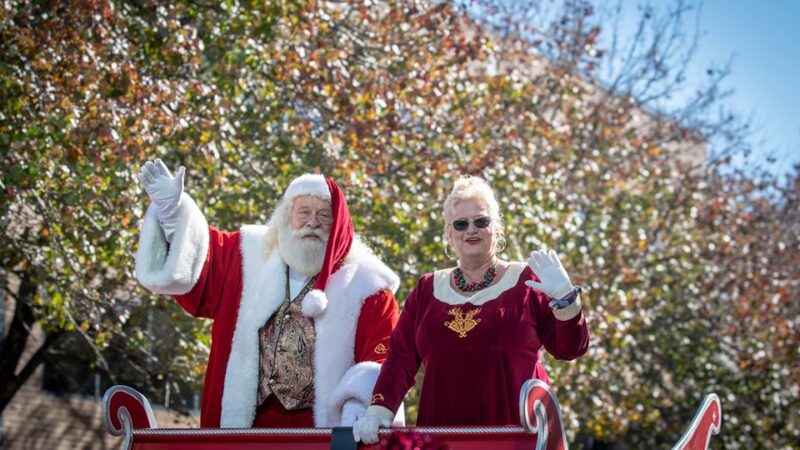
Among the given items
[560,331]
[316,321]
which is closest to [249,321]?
[316,321]

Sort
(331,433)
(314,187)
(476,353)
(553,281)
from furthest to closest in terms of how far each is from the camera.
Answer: (314,187)
(476,353)
(553,281)
(331,433)

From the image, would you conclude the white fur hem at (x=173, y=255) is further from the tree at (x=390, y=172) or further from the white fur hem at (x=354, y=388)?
the tree at (x=390, y=172)

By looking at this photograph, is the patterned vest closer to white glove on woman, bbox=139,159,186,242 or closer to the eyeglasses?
the eyeglasses

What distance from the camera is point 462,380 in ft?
18.3

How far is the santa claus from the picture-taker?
19.8 feet

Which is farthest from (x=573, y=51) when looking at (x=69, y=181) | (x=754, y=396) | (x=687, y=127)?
(x=69, y=181)

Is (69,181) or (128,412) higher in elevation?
(69,181)

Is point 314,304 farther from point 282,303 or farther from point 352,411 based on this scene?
point 352,411

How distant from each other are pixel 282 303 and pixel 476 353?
1.16 m

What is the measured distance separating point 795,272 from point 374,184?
32.6ft

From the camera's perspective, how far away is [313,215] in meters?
6.43

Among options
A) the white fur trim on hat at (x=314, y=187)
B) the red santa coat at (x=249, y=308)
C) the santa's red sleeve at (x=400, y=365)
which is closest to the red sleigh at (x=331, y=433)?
the santa's red sleeve at (x=400, y=365)

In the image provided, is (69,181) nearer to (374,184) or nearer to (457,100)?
(374,184)

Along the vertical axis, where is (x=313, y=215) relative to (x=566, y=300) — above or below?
above
